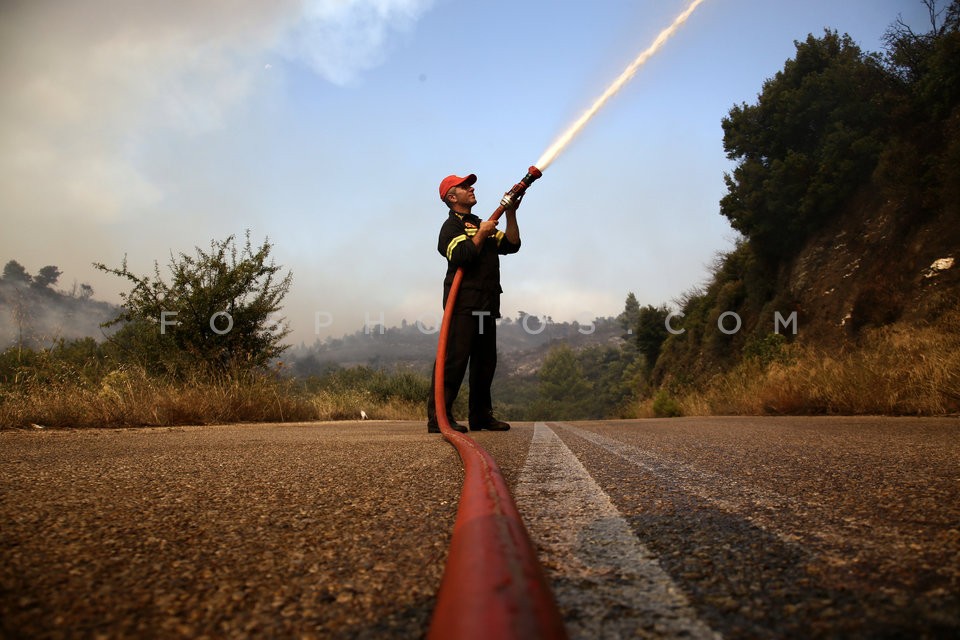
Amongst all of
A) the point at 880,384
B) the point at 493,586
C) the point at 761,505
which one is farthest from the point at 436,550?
the point at 880,384

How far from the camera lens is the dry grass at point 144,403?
5520 mm

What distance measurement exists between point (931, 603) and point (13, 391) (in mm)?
7538

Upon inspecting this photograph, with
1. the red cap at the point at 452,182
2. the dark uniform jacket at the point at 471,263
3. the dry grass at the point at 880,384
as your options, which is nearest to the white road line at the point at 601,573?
the dark uniform jacket at the point at 471,263

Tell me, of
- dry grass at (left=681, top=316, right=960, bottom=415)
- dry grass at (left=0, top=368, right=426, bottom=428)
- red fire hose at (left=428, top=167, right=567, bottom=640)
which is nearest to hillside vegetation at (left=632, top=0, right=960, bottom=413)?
dry grass at (left=681, top=316, right=960, bottom=415)

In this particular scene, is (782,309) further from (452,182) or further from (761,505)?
(761,505)

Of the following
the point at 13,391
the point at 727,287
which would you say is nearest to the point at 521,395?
the point at 727,287

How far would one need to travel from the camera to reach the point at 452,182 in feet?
18.8

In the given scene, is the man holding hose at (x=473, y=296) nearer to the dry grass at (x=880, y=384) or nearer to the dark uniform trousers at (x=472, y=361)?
the dark uniform trousers at (x=472, y=361)

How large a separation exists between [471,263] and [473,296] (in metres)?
0.32

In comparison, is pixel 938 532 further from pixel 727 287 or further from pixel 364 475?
pixel 727 287

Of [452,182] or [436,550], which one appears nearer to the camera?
[436,550]

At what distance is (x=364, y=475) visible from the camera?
6.39ft

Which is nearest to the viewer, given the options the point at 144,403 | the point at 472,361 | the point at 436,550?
the point at 436,550

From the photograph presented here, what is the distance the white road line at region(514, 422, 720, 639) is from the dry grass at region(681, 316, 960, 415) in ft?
21.0
